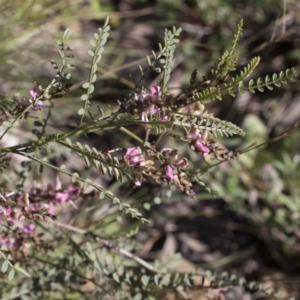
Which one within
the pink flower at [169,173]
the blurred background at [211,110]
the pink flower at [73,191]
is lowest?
the pink flower at [169,173]

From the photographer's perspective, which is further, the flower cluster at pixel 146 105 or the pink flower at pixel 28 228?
the pink flower at pixel 28 228

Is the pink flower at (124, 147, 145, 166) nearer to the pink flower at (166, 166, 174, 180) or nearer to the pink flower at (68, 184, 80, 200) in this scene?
the pink flower at (166, 166, 174, 180)

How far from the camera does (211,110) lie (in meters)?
2.37

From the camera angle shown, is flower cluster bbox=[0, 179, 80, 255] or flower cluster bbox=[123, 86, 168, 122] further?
flower cluster bbox=[0, 179, 80, 255]

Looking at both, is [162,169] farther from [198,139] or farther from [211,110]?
[211,110]

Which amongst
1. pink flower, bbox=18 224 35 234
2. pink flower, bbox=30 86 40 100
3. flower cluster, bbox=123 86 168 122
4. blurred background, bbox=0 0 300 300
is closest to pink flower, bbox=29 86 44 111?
pink flower, bbox=30 86 40 100

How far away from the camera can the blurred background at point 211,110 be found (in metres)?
1.91

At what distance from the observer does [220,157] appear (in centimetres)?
83

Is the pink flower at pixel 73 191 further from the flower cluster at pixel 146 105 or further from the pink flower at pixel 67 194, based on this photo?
the flower cluster at pixel 146 105

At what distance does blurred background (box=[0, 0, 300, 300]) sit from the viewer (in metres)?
1.91

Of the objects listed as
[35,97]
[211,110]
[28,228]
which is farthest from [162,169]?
[211,110]

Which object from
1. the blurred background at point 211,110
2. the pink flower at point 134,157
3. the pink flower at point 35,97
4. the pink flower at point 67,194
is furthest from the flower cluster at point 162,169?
the blurred background at point 211,110

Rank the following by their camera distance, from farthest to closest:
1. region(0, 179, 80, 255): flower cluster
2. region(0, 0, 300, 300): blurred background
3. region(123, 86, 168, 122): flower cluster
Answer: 1. region(0, 0, 300, 300): blurred background
2. region(0, 179, 80, 255): flower cluster
3. region(123, 86, 168, 122): flower cluster

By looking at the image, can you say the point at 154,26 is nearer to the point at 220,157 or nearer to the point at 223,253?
the point at 223,253
